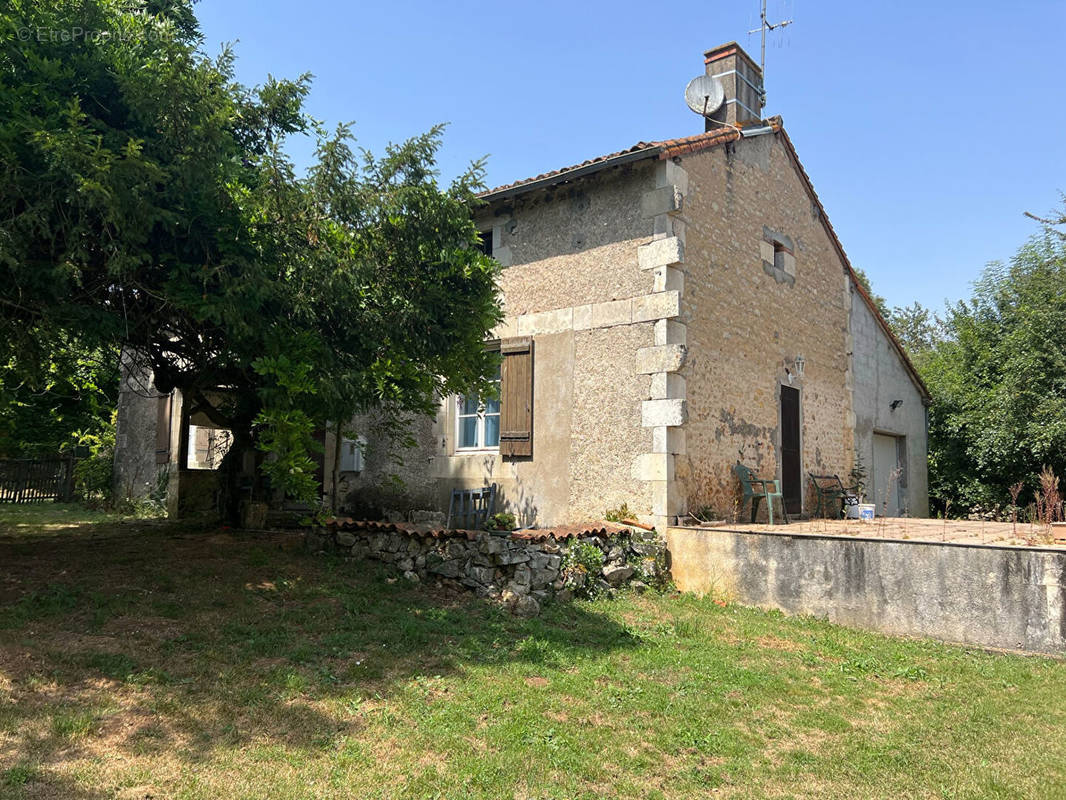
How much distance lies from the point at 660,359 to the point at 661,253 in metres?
1.29

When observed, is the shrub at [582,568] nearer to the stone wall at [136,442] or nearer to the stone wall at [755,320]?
the stone wall at [755,320]

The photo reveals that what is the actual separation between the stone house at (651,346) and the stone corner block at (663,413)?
0.03 metres

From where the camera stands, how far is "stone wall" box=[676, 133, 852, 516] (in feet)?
29.9

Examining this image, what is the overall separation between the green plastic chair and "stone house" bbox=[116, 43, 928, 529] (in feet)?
0.65

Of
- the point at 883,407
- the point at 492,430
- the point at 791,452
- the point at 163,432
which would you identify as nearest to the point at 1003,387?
the point at 883,407

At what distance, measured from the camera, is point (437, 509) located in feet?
33.7

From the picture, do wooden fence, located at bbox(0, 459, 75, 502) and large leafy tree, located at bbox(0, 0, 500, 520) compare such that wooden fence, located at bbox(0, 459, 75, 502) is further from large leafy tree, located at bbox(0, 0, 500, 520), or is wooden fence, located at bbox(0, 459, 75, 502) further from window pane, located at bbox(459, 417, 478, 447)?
large leafy tree, located at bbox(0, 0, 500, 520)

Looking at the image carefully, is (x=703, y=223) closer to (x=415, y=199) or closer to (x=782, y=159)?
(x=782, y=159)

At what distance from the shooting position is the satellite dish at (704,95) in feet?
34.9

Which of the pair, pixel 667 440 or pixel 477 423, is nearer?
pixel 667 440

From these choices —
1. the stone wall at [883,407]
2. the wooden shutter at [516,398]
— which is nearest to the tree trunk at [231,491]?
the wooden shutter at [516,398]

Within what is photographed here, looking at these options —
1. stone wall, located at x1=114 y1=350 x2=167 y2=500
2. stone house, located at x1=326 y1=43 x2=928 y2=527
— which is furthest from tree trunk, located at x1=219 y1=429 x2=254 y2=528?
stone wall, located at x1=114 y1=350 x2=167 y2=500

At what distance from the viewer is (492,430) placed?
10086 mm

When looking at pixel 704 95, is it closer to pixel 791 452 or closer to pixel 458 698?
pixel 791 452
